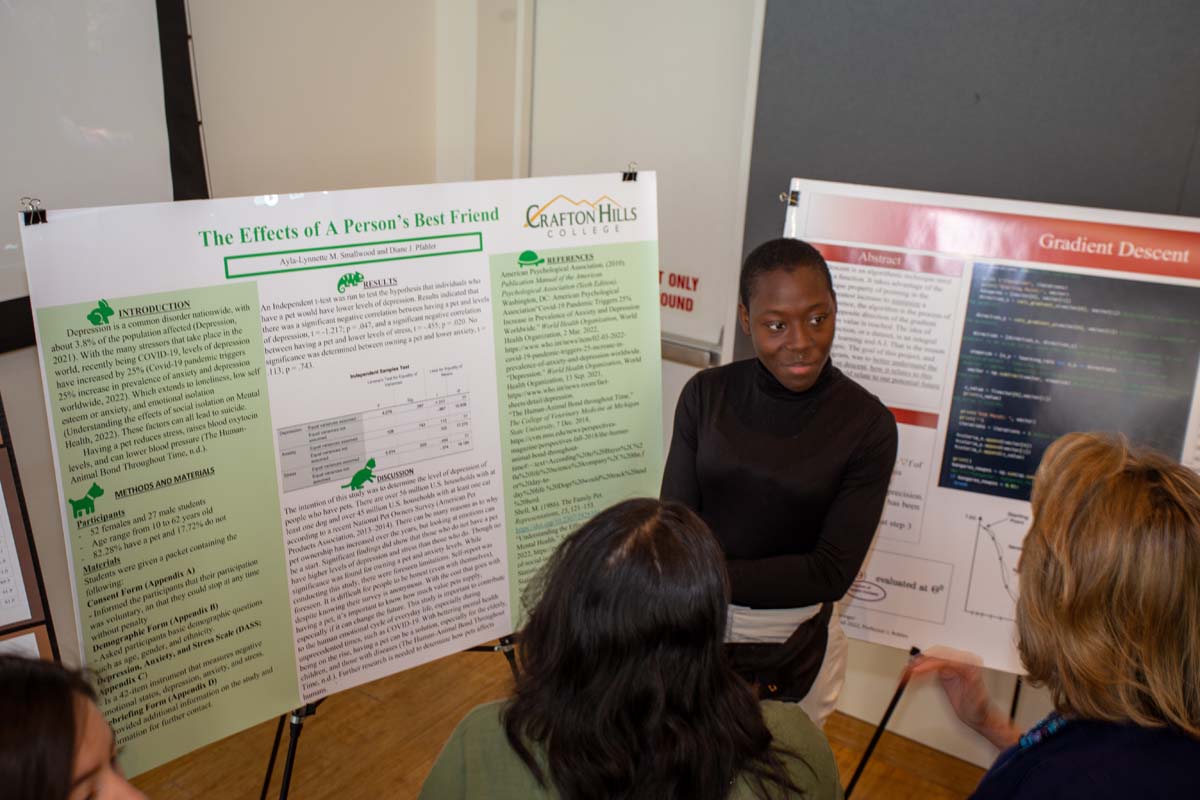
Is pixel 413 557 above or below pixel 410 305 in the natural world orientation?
below

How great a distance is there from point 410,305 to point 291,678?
32.3 inches

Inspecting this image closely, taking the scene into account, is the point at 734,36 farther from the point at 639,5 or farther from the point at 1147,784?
the point at 1147,784

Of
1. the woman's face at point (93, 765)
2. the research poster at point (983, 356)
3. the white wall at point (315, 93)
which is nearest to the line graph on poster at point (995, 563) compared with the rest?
the research poster at point (983, 356)

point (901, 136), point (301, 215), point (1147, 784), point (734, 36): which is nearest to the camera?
point (1147, 784)

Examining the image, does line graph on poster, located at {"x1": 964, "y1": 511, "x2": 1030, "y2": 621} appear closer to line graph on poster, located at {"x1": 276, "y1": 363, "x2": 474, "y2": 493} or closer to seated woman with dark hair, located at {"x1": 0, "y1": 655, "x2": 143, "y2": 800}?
line graph on poster, located at {"x1": 276, "y1": 363, "x2": 474, "y2": 493}

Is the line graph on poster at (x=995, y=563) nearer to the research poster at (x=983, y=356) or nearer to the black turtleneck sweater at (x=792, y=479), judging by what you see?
the research poster at (x=983, y=356)

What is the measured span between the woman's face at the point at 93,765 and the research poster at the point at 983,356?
76.5 inches

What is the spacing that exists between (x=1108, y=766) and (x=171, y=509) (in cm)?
156

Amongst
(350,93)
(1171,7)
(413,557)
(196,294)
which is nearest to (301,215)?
(196,294)

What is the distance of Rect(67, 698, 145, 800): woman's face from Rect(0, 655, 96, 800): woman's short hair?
0.01m

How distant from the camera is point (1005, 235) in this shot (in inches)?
91.5

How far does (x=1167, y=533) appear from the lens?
1161 mm

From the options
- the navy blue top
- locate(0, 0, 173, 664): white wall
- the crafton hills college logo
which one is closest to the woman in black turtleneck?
the crafton hills college logo

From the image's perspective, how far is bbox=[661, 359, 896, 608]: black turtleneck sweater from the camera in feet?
6.21
